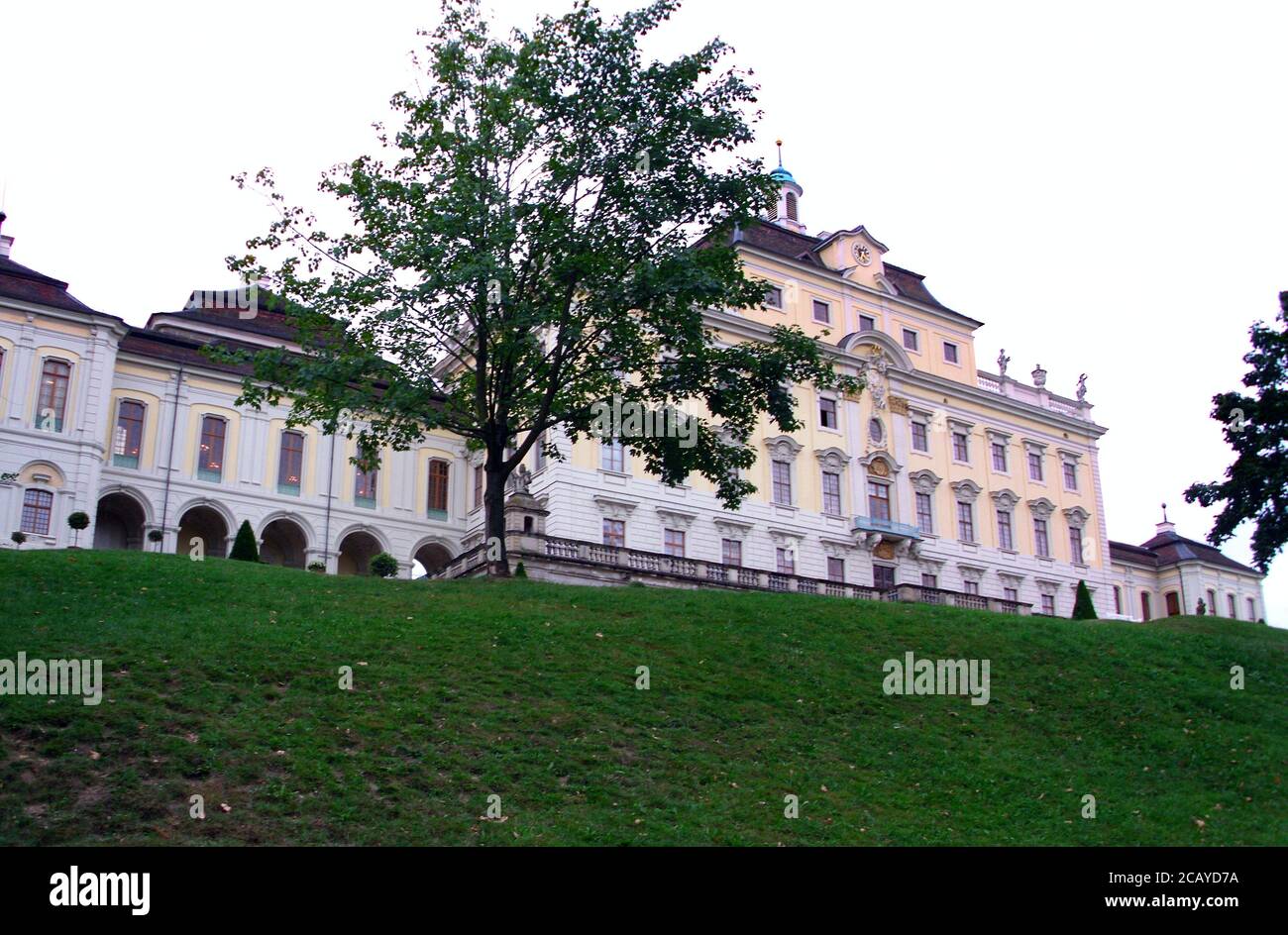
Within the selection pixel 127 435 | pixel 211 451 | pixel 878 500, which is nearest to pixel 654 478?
pixel 878 500

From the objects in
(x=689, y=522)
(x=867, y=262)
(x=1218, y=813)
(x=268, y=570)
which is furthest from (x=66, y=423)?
(x=1218, y=813)

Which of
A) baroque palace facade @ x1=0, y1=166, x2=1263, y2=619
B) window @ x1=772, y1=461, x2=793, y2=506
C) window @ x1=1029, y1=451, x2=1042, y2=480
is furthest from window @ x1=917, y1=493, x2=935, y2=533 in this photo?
window @ x1=1029, y1=451, x2=1042, y2=480

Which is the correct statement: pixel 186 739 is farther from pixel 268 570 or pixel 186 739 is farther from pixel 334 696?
pixel 268 570

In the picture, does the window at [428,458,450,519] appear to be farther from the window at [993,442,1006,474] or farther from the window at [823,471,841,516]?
the window at [993,442,1006,474]

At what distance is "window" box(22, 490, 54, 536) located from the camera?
42094mm

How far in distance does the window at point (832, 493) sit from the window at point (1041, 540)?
12.4m

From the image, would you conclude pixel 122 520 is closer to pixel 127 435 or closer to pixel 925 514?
pixel 127 435

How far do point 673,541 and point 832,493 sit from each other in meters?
8.80

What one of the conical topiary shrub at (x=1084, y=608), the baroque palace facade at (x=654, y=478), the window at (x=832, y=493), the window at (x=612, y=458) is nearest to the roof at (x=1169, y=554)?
the baroque palace facade at (x=654, y=478)

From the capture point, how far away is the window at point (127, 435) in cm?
4647

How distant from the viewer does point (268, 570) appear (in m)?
28.3

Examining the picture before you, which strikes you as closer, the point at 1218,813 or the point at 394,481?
the point at 1218,813
